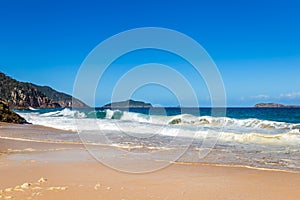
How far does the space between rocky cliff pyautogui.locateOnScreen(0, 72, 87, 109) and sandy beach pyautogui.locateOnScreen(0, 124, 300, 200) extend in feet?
306

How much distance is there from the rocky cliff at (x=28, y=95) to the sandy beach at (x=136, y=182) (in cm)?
9318

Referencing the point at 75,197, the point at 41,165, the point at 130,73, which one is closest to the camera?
the point at 75,197

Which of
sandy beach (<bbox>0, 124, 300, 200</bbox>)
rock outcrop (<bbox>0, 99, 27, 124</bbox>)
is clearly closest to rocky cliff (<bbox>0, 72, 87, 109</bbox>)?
rock outcrop (<bbox>0, 99, 27, 124</bbox>)

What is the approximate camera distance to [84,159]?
8656 millimetres

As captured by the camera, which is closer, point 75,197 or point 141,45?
point 75,197

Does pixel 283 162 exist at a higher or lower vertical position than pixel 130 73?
lower

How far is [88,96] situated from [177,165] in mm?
6325

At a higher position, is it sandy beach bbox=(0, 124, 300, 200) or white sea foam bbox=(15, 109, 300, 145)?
white sea foam bbox=(15, 109, 300, 145)

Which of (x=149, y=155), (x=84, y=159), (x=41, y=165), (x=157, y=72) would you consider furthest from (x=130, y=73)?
(x=41, y=165)

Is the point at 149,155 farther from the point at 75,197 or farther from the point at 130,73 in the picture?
the point at 75,197

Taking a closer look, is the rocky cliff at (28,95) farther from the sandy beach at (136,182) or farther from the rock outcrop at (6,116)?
the sandy beach at (136,182)

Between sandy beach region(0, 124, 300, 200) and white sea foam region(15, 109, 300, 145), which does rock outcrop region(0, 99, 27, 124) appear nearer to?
white sea foam region(15, 109, 300, 145)

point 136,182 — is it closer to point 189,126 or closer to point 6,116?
point 189,126

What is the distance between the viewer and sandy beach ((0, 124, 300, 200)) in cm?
500
